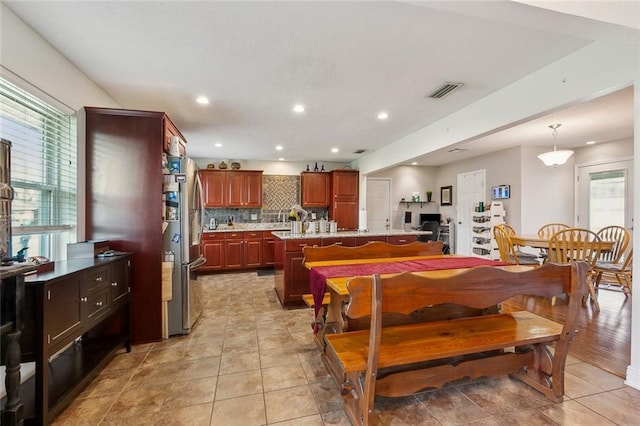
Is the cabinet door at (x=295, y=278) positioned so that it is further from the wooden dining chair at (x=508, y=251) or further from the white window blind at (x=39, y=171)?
the wooden dining chair at (x=508, y=251)

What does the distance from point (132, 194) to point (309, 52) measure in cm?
202

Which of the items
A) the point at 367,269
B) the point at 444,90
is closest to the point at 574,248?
the point at 444,90

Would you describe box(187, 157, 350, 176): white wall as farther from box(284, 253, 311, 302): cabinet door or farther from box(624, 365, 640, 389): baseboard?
box(624, 365, 640, 389): baseboard

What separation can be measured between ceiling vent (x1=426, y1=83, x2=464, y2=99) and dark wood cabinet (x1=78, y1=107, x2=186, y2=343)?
2.75 m

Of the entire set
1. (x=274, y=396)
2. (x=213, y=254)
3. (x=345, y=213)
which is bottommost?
(x=274, y=396)

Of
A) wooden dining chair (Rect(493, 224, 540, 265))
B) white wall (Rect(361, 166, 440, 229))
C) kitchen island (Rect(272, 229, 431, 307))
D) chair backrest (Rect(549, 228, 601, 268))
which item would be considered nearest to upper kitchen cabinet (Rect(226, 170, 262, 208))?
kitchen island (Rect(272, 229, 431, 307))

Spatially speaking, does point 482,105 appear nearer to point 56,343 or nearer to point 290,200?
point 56,343

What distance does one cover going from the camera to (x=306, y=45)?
2.09 metres

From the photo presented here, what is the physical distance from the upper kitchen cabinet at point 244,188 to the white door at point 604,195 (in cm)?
665

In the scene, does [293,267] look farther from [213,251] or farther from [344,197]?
[344,197]

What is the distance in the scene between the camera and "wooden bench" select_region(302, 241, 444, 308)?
2553 millimetres

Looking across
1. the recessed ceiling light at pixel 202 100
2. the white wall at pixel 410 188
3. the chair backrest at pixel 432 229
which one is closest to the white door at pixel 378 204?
the white wall at pixel 410 188

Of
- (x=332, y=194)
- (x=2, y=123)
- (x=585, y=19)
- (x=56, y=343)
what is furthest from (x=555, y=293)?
(x=332, y=194)

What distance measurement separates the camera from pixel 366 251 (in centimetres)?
273
